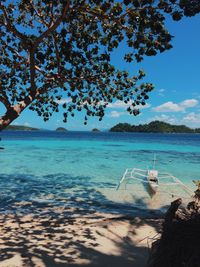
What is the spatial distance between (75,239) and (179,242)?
374 cm

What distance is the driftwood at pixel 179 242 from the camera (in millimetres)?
3180

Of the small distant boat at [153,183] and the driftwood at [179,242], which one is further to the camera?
the small distant boat at [153,183]

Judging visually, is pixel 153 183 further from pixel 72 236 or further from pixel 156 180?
pixel 72 236

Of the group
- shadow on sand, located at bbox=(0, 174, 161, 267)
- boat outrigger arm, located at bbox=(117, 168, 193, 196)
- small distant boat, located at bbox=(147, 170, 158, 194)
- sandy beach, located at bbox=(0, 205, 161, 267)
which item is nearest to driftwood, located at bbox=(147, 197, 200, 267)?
sandy beach, located at bbox=(0, 205, 161, 267)

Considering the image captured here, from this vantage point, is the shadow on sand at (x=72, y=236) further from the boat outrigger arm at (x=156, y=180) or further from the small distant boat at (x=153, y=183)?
the boat outrigger arm at (x=156, y=180)

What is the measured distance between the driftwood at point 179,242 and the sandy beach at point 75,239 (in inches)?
46.4

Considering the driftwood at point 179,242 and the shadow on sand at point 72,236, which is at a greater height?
the driftwood at point 179,242

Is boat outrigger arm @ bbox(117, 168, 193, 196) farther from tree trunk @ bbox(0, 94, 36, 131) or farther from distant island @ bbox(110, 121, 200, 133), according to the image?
distant island @ bbox(110, 121, 200, 133)

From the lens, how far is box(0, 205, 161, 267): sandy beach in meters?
5.48

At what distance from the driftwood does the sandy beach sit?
3.86ft

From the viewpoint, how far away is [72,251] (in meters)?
5.95

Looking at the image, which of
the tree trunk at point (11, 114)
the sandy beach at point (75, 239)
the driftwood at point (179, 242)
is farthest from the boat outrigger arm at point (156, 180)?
the driftwood at point (179, 242)

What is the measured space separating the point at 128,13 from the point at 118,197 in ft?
25.6

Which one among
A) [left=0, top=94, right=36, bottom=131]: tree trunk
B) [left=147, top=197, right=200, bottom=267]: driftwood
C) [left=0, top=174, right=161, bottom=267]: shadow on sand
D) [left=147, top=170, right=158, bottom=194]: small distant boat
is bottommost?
[left=0, top=174, right=161, bottom=267]: shadow on sand
